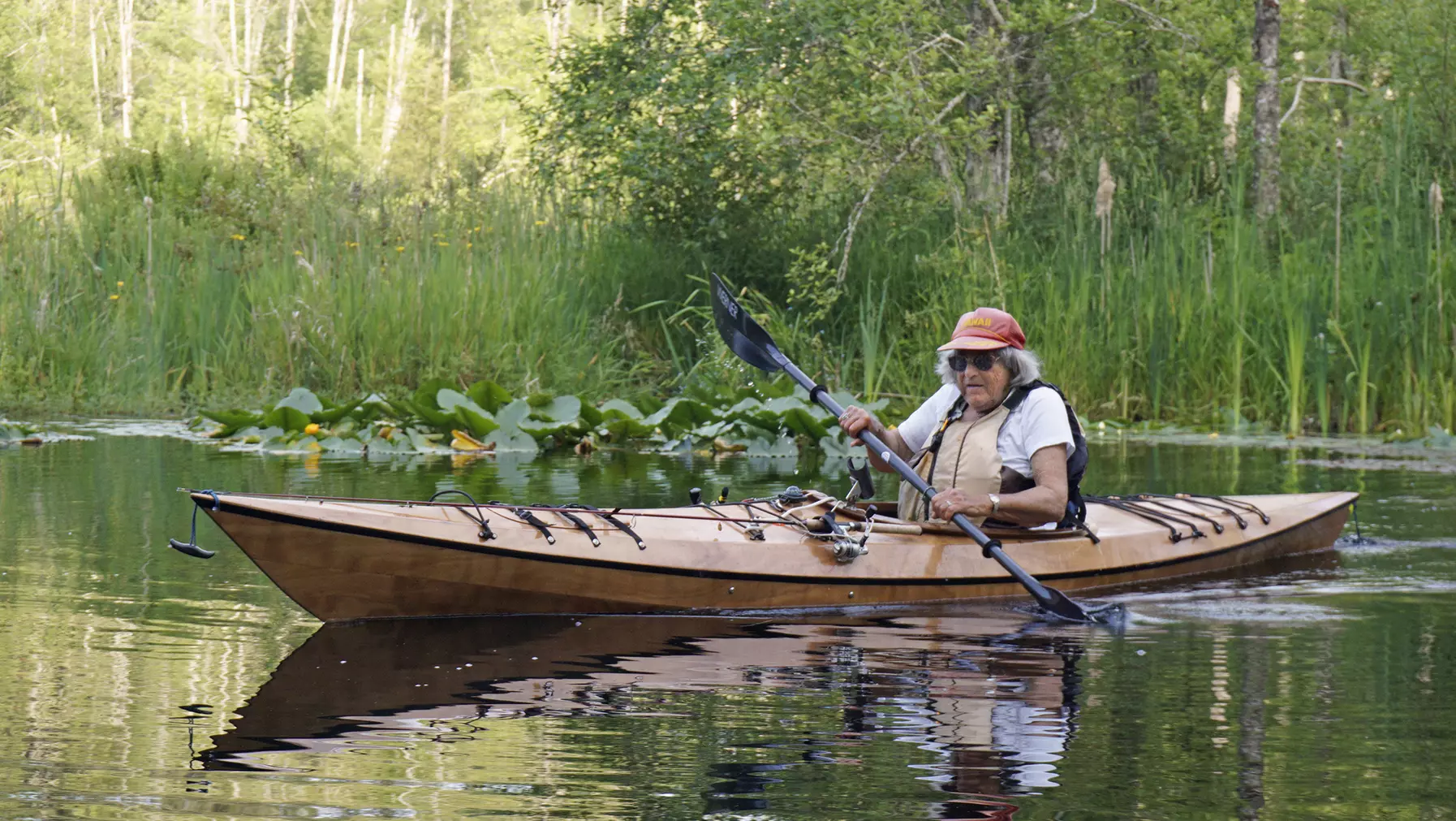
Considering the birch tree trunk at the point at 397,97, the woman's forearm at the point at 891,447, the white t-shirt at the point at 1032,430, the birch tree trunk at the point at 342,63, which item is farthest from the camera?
the birch tree trunk at the point at 342,63

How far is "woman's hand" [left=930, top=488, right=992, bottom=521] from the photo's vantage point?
5812 mm

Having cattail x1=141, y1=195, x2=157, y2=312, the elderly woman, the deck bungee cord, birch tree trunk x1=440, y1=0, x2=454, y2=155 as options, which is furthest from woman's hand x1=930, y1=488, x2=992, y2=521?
birch tree trunk x1=440, y1=0, x2=454, y2=155

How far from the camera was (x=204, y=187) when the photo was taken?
14828mm

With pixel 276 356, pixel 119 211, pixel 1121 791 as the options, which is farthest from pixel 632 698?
pixel 119 211

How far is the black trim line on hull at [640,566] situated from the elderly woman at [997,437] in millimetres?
239

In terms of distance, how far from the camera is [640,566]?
558 centimetres

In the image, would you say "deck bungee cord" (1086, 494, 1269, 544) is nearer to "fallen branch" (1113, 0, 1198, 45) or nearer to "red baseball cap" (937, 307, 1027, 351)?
"red baseball cap" (937, 307, 1027, 351)

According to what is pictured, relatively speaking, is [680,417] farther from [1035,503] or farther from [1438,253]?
[1035,503]

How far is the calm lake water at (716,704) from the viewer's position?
3.44 m

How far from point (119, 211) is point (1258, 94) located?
28.2 feet

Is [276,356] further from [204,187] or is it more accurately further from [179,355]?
[204,187]

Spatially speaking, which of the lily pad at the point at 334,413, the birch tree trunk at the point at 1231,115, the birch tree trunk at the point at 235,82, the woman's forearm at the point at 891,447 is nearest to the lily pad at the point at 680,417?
the lily pad at the point at 334,413

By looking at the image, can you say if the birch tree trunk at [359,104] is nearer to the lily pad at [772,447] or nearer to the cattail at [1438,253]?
the lily pad at [772,447]

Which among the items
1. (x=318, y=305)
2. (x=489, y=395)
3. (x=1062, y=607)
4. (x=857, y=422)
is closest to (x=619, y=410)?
(x=489, y=395)
